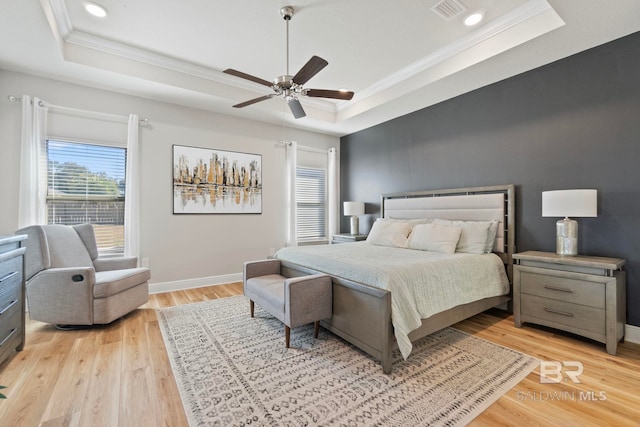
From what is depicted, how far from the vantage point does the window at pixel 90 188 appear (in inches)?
140

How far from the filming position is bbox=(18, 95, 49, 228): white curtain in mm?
3225

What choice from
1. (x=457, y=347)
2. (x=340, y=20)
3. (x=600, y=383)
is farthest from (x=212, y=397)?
(x=340, y=20)

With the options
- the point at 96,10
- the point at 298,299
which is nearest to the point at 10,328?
the point at 298,299

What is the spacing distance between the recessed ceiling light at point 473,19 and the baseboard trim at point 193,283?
450 centimetres

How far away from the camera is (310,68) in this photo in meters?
2.32

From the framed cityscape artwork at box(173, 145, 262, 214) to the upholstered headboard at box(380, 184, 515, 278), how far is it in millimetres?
2447

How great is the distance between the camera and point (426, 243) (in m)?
3.43

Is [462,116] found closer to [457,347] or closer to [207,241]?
[457,347]

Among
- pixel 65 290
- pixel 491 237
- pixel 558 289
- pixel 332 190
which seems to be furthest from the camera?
pixel 332 190

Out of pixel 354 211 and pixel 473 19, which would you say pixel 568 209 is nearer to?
pixel 473 19

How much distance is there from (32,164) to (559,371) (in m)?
5.42

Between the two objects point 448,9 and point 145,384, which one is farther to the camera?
point 448,9

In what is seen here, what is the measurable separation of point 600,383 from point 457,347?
896 mm

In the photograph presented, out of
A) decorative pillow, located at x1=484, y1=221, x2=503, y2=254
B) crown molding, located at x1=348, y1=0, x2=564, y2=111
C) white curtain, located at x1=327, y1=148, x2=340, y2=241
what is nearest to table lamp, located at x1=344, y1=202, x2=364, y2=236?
white curtain, located at x1=327, y1=148, x2=340, y2=241
